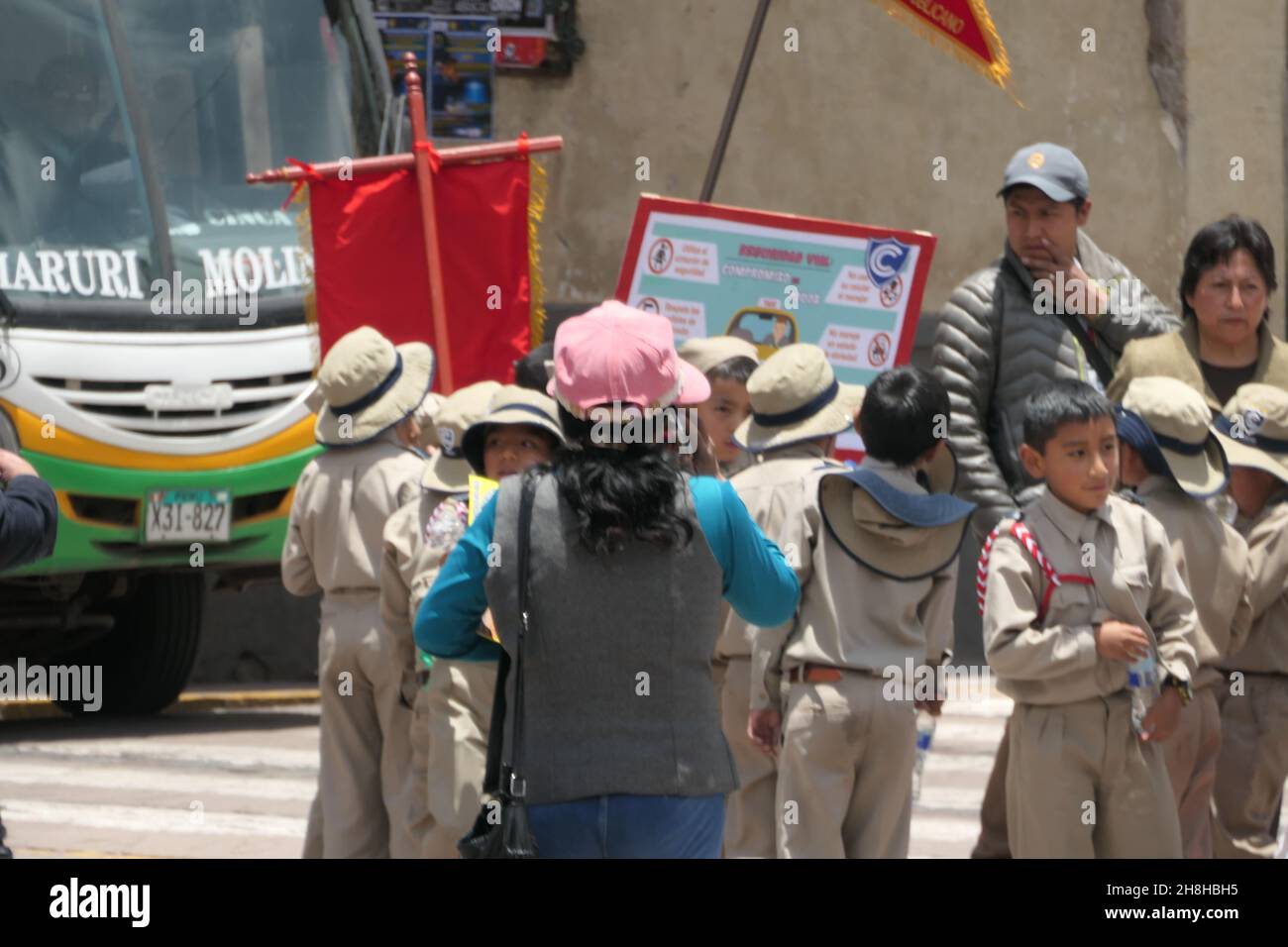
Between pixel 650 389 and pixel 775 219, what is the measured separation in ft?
14.5

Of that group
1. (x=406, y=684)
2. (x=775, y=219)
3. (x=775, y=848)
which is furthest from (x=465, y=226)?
(x=775, y=848)

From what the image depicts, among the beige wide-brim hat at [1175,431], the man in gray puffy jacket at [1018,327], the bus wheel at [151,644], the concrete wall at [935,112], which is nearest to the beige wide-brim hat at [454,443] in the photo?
the man in gray puffy jacket at [1018,327]

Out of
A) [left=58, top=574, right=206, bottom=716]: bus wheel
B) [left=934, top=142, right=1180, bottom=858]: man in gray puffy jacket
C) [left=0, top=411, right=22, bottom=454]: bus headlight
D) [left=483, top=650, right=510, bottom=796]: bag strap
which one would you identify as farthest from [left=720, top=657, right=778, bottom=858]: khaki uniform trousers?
[left=58, top=574, right=206, bottom=716]: bus wheel

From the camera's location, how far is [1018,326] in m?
6.13

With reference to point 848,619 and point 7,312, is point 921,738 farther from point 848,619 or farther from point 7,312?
point 7,312

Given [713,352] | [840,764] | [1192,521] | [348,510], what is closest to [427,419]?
[348,510]

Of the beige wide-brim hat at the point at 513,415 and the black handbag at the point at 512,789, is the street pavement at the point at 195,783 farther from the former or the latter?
the black handbag at the point at 512,789

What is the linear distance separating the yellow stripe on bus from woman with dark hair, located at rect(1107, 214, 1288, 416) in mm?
5487

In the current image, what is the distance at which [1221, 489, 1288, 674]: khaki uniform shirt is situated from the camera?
635 cm

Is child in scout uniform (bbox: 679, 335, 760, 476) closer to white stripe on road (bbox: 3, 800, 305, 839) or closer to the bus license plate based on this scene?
white stripe on road (bbox: 3, 800, 305, 839)

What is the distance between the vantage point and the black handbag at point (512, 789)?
4.07m

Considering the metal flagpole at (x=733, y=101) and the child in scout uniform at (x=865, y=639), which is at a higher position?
the metal flagpole at (x=733, y=101)

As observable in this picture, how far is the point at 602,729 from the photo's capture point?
4156 mm

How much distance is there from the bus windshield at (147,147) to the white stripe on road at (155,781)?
2167 mm
